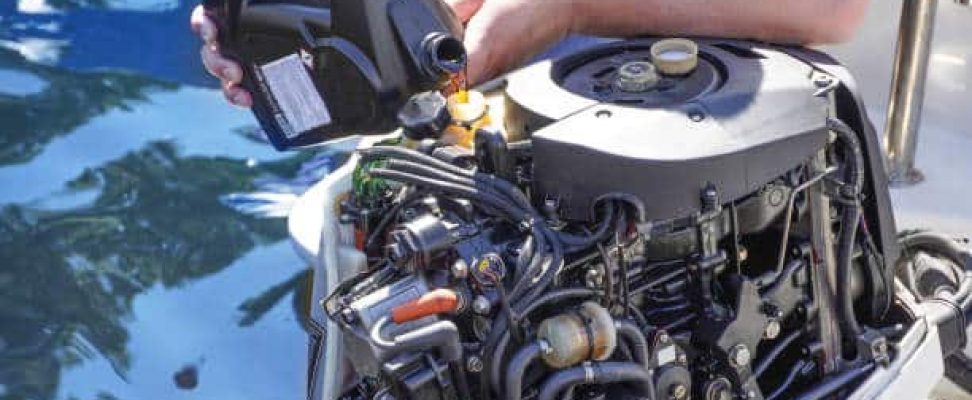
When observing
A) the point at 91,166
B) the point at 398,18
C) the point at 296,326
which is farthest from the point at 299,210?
the point at 91,166

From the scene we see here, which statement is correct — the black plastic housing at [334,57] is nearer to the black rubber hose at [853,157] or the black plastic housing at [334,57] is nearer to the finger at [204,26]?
the finger at [204,26]

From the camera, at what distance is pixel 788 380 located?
1497 millimetres

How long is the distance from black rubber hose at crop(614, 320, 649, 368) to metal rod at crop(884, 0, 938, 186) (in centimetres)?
131

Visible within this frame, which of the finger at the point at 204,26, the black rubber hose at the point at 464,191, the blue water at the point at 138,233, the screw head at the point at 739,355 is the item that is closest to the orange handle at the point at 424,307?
the black rubber hose at the point at 464,191

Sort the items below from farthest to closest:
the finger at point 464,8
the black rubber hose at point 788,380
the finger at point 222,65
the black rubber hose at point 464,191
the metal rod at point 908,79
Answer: the metal rod at point 908,79 < the finger at point 464,8 < the finger at point 222,65 < the black rubber hose at point 788,380 < the black rubber hose at point 464,191

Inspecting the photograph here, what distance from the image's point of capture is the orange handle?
118cm

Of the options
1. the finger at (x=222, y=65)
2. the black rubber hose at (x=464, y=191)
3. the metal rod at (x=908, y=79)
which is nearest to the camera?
the black rubber hose at (x=464, y=191)

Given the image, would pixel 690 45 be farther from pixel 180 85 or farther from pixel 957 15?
pixel 180 85

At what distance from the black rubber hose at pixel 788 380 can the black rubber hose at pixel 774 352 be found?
Answer: 3cm

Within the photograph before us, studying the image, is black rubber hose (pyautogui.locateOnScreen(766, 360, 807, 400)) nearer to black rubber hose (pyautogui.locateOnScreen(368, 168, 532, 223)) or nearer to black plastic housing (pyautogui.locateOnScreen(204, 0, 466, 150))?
black rubber hose (pyautogui.locateOnScreen(368, 168, 532, 223))

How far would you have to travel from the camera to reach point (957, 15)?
264 cm

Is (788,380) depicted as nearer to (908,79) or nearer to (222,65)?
(222,65)

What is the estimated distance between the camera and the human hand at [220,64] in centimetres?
166

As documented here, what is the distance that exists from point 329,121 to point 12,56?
1.90 m
